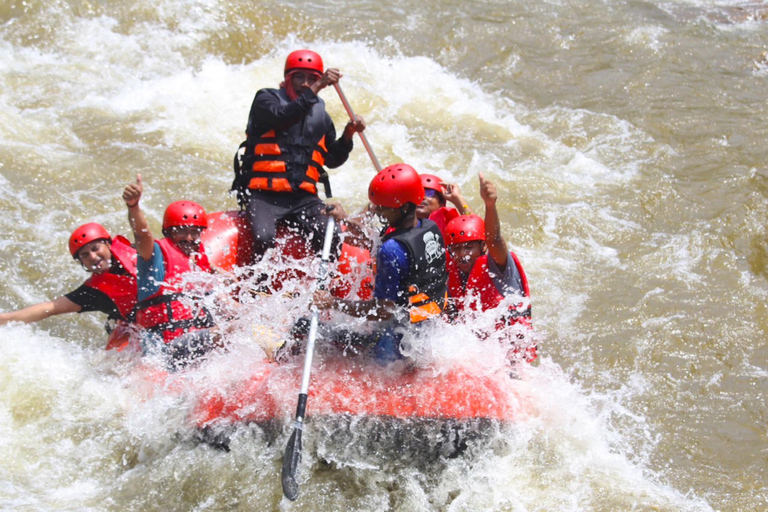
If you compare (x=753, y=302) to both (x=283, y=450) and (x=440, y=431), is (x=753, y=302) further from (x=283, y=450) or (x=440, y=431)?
(x=283, y=450)

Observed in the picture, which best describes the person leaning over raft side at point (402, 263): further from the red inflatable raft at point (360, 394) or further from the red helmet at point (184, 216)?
the red helmet at point (184, 216)

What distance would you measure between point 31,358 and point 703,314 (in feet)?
16.5

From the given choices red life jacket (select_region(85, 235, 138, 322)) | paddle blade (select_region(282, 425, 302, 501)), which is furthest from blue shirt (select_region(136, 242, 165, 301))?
paddle blade (select_region(282, 425, 302, 501))

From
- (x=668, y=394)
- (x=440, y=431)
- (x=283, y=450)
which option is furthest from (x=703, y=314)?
(x=283, y=450)

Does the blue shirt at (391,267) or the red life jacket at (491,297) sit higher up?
the blue shirt at (391,267)

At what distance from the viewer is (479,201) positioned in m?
8.16

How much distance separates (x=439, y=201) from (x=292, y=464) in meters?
2.19

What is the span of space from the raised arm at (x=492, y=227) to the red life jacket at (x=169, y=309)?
6.07 ft

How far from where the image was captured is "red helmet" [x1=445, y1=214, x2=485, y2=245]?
4797mm

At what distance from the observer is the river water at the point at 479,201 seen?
443 cm

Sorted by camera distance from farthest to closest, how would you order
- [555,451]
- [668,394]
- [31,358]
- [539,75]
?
[539,75] → [668,394] → [31,358] → [555,451]

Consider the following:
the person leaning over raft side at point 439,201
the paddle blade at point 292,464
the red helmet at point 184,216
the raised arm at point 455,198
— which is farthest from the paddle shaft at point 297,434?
the raised arm at point 455,198

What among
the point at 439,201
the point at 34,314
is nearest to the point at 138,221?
the point at 34,314

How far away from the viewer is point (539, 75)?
36.3ft
